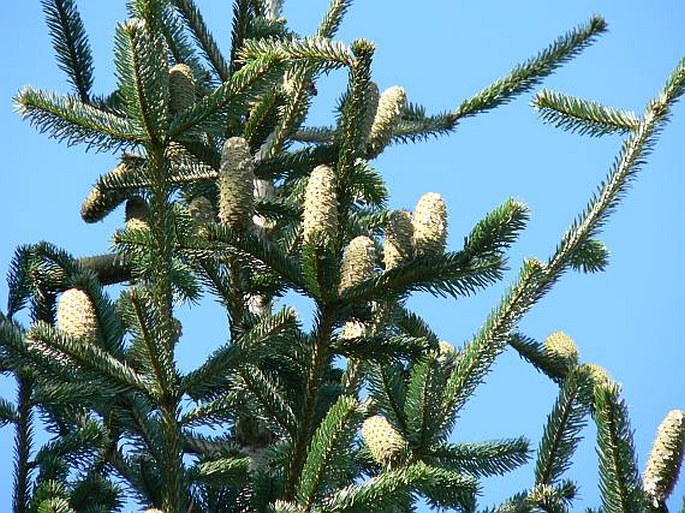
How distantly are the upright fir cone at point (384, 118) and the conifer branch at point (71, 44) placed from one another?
131cm

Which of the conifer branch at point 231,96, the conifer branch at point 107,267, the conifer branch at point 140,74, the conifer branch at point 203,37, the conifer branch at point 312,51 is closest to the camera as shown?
the conifer branch at point 140,74

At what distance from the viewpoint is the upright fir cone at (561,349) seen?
455cm

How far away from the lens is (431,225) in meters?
2.95

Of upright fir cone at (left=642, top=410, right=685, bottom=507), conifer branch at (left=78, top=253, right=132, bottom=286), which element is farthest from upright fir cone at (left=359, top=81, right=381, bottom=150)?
conifer branch at (left=78, top=253, right=132, bottom=286)

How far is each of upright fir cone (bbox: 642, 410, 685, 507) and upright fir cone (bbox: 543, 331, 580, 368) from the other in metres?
1.76

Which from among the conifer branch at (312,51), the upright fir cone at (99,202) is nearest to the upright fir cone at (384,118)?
the conifer branch at (312,51)

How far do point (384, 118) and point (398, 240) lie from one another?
721 mm

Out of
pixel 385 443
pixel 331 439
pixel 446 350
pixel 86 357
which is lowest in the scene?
pixel 331 439

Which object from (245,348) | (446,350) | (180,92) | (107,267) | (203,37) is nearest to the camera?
(245,348)

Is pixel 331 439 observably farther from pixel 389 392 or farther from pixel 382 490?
pixel 389 392

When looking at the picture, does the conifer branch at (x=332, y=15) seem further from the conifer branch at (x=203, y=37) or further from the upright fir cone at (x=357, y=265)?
the upright fir cone at (x=357, y=265)

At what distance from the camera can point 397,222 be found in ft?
9.87

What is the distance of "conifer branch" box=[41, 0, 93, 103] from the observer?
14.2 feet

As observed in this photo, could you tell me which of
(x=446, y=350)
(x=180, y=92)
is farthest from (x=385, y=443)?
(x=180, y=92)
